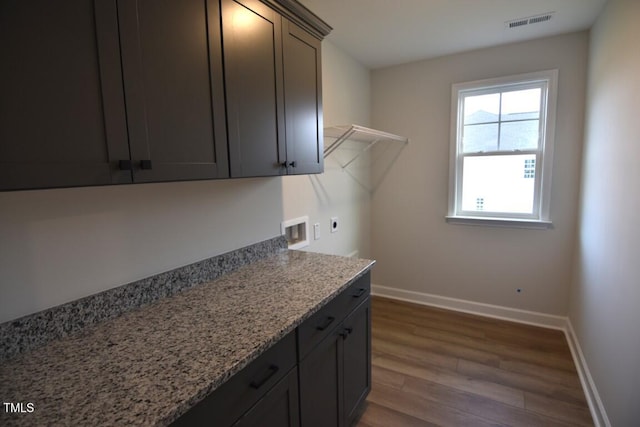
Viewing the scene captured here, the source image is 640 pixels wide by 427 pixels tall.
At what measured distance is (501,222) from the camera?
2.94m

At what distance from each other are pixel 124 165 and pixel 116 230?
0.41m

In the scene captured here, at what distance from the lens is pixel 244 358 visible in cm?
95

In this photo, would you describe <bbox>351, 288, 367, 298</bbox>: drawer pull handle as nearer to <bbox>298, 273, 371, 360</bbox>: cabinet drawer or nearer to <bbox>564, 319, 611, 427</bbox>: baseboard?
<bbox>298, 273, 371, 360</bbox>: cabinet drawer

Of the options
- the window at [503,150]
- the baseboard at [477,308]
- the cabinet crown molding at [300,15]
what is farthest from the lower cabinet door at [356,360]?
the window at [503,150]

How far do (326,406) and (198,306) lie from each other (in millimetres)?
746

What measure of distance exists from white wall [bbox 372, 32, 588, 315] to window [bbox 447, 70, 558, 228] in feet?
0.25

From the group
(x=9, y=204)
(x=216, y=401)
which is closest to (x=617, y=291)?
(x=216, y=401)

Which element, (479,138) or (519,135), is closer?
(519,135)

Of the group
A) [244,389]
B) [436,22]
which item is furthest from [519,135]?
[244,389]

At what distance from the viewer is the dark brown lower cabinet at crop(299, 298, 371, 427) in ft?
4.37

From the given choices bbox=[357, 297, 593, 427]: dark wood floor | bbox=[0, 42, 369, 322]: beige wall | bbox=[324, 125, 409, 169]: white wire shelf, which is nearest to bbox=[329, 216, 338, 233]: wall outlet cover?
bbox=[324, 125, 409, 169]: white wire shelf

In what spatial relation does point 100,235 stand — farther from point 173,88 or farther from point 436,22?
point 436,22

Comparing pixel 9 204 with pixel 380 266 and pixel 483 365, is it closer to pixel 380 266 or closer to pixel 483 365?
pixel 483 365

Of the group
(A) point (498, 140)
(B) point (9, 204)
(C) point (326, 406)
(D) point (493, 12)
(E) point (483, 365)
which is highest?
(D) point (493, 12)
